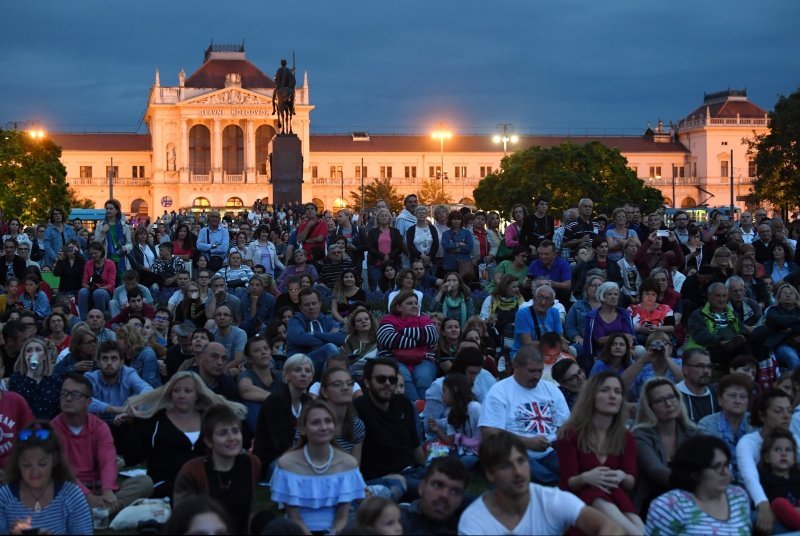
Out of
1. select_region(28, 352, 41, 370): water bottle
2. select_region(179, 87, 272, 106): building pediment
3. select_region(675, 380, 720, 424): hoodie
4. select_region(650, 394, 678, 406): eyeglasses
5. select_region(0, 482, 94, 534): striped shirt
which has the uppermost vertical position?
select_region(179, 87, 272, 106): building pediment

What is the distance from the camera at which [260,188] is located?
98.4 metres

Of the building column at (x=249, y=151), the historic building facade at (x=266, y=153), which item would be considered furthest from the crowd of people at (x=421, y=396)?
the building column at (x=249, y=151)

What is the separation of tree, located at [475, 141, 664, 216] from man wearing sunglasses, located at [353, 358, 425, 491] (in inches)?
2093

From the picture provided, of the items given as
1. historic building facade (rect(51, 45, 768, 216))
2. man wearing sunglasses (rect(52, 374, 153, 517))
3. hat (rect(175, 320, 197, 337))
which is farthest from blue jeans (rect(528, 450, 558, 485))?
historic building facade (rect(51, 45, 768, 216))

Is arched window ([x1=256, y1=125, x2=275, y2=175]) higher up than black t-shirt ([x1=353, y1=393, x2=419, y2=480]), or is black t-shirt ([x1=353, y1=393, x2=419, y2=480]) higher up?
arched window ([x1=256, y1=125, x2=275, y2=175])

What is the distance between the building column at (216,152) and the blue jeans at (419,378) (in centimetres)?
8824

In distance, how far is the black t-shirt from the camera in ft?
27.8

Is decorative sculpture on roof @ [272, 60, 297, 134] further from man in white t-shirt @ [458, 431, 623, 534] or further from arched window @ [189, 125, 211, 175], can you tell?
arched window @ [189, 125, 211, 175]

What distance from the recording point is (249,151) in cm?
9819

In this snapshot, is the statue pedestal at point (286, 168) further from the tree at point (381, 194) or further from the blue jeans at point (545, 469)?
the tree at point (381, 194)

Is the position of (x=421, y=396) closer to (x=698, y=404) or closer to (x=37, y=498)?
(x=698, y=404)

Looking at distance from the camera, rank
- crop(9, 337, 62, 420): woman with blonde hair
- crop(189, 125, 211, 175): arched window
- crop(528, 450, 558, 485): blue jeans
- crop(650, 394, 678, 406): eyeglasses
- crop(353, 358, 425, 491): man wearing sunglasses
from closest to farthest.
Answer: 1. crop(650, 394, 678, 406): eyeglasses
2. crop(353, 358, 425, 491): man wearing sunglasses
3. crop(528, 450, 558, 485): blue jeans
4. crop(9, 337, 62, 420): woman with blonde hair
5. crop(189, 125, 211, 175): arched window

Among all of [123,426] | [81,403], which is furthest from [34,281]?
[81,403]

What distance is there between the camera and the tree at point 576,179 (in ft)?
203
